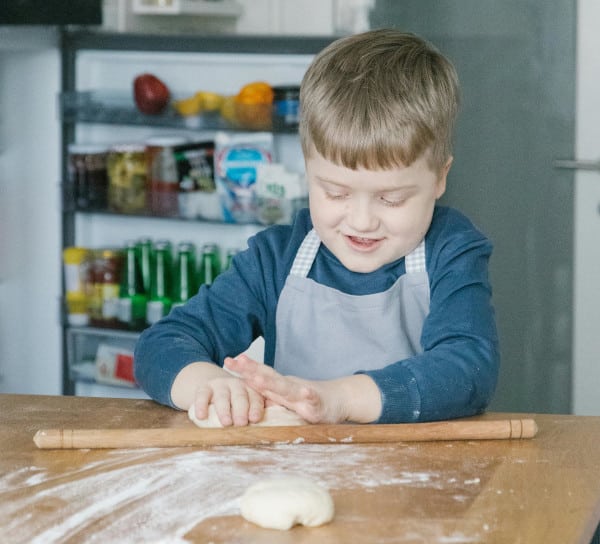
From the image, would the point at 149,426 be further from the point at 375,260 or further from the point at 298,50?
the point at 298,50

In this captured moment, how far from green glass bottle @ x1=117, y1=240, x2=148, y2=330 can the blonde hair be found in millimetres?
1988

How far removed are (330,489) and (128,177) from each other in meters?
2.38

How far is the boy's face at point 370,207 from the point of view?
129cm

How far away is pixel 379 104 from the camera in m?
1.30

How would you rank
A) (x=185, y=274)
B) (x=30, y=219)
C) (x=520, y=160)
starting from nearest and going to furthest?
(x=520, y=160)
(x=185, y=274)
(x=30, y=219)

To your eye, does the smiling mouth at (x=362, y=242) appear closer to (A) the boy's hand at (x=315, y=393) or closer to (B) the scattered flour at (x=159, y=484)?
(A) the boy's hand at (x=315, y=393)

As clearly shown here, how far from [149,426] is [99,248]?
2.27m

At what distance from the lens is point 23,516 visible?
3.07ft

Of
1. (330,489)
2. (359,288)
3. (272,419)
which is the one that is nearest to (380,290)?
(359,288)

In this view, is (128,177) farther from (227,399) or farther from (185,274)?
(227,399)

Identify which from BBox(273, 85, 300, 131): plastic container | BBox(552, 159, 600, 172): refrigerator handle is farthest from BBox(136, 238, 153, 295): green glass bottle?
BBox(552, 159, 600, 172): refrigerator handle

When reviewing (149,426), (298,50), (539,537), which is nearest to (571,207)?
(298,50)

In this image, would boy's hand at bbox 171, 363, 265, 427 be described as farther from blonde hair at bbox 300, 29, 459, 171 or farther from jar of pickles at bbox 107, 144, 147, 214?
jar of pickles at bbox 107, 144, 147, 214

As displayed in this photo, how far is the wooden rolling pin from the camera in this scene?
1.13 metres
